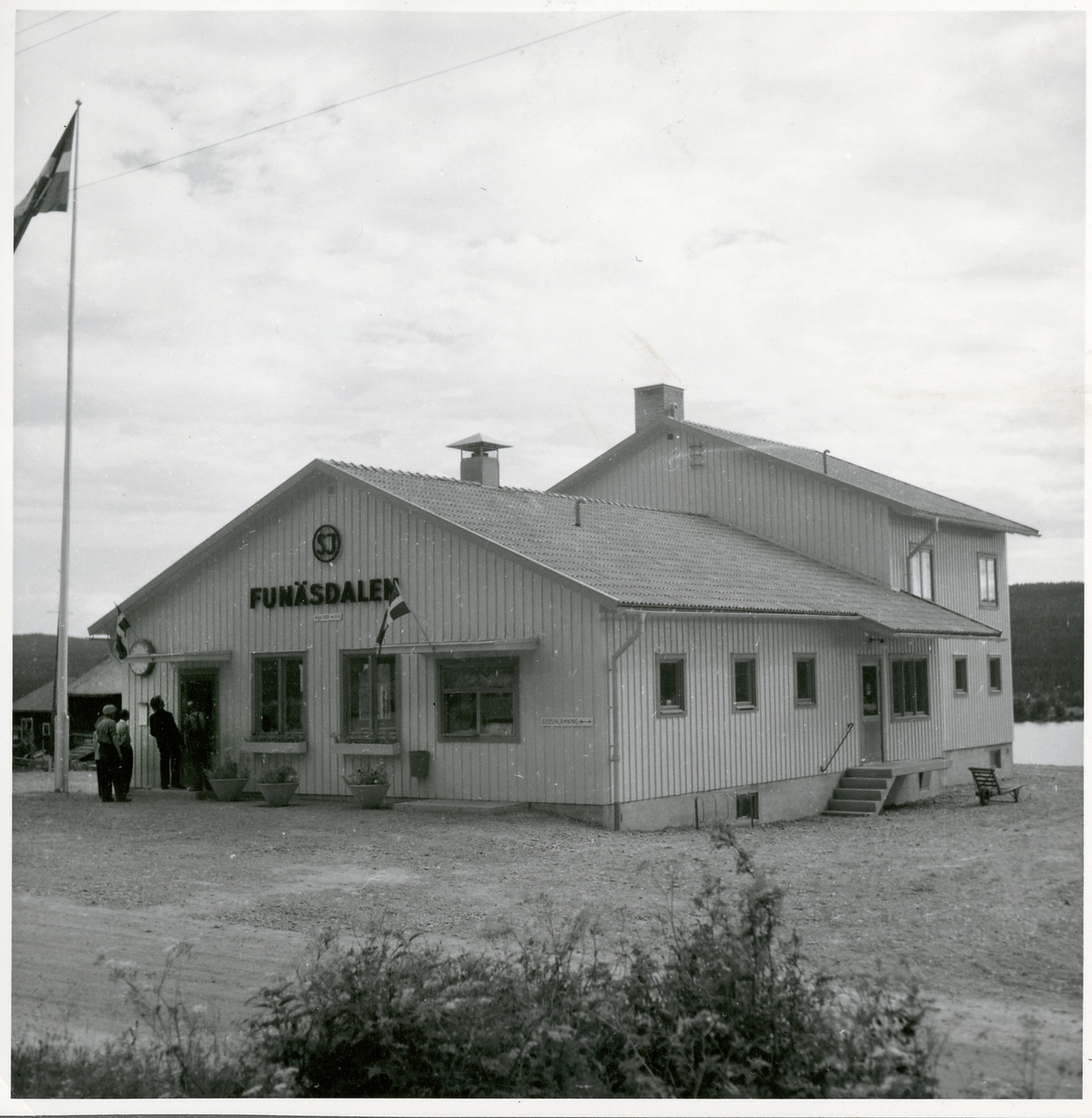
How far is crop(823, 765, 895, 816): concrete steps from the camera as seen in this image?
20.8m

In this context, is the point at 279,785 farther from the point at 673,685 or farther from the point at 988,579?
the point at 988,579

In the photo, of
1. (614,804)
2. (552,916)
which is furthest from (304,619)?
(552,916)

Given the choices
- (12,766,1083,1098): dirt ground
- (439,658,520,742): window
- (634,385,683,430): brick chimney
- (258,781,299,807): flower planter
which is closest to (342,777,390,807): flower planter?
(12,766,1083,1098): dirt ground

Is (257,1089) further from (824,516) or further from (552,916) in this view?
(824,516)

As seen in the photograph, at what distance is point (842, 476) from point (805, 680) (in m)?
6.31

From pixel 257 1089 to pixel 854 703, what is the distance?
56.4 feet

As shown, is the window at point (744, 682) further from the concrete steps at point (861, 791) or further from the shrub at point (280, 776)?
the shrub at point (280, 776)

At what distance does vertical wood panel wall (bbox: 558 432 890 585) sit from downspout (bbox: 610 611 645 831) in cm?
938

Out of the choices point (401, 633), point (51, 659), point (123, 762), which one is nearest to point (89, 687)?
point (51, 659)

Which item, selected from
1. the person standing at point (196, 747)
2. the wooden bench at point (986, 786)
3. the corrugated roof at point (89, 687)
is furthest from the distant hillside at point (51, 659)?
the wooden bench at point (986, 786)

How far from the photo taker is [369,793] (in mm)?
17641

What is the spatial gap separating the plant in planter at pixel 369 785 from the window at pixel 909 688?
1005cm

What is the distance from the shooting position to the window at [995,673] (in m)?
26.8

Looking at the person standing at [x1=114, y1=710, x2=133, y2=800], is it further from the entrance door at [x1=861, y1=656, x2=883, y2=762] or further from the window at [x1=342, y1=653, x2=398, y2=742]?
the entrance door at [x1=861, y1=656, x2=883, y2=762]
